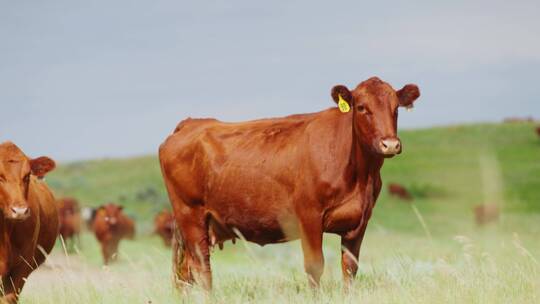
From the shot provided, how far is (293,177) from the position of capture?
8352mm

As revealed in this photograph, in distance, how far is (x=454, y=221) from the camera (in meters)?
34.8

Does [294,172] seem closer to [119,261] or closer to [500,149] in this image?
Result: [119,261]

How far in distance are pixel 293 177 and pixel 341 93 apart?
102cm

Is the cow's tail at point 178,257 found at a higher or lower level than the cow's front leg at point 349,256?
lower

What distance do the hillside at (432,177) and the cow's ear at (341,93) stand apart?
23295 mm

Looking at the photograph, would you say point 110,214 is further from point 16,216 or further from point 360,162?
point 360,162

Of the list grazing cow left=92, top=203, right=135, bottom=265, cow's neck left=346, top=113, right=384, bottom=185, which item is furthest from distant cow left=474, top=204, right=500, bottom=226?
cow's neck left=346, top=113, right=384, bottom=185

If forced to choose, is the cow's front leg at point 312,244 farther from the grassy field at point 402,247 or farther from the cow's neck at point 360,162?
the cow's neck at point 360,162

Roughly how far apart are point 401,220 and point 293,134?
2826 cm

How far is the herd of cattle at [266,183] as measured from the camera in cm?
806

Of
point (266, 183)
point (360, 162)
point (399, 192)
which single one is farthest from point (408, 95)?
point (399, 192)

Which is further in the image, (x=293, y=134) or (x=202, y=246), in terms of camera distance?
(x=202, y=246)

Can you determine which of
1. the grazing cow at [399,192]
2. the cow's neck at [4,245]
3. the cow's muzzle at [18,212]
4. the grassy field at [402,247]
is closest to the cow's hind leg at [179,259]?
the grassy field at [402,247]

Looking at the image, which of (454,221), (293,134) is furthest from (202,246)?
(454,221)
